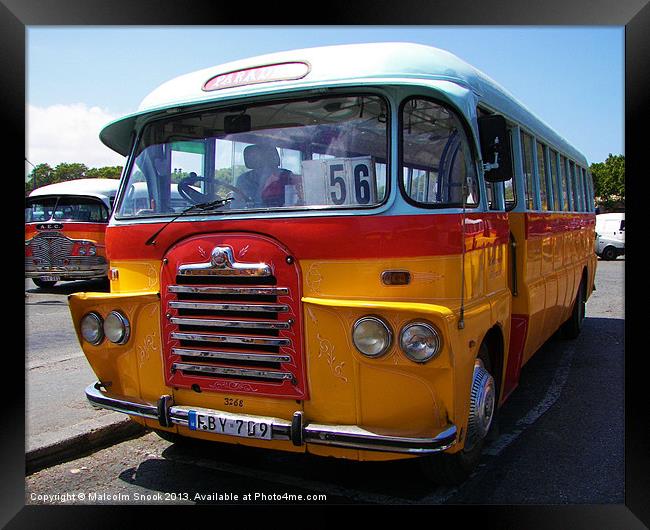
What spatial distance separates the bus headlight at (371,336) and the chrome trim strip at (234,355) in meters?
0.47

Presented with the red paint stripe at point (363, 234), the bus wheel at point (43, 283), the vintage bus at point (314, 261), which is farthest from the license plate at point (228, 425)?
the bus wheel at point (43, 283)

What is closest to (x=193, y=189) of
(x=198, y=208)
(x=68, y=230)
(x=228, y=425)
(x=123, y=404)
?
(x=198, y=208)

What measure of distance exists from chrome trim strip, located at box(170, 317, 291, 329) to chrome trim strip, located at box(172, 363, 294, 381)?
269mm

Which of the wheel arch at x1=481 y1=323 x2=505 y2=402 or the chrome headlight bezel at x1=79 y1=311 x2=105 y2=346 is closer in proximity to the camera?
the chrome headlight bezel at x1=79 y1=311 x2=105 y2=346

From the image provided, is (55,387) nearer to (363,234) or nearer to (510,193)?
(363,234)

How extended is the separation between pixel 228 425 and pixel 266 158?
1662 millimetres

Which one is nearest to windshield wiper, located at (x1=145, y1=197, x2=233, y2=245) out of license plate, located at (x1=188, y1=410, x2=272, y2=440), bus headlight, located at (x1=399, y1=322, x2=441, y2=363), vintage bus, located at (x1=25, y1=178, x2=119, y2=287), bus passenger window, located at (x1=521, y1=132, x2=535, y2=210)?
license plate, located at (x1=188, y1=410, x2=272, y2=440)

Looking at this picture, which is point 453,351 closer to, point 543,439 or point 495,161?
point 495,161

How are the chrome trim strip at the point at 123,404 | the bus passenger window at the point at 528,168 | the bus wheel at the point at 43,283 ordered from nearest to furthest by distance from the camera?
the chrome trim strip at the point at 123,404 → the bus passenger window at the point at 528,168 → the bus wheel at the point at 43,283

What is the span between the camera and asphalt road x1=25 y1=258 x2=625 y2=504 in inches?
162

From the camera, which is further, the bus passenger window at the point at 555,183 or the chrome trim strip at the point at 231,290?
the bus passenger window at the point at 555,183

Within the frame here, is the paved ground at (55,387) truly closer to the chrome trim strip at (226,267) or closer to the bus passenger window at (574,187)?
the chrome trim strip at (226,267)

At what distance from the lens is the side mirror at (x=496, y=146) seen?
4.02 metres

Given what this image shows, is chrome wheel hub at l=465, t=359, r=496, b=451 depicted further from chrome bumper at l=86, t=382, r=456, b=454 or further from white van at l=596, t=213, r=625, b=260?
white van at l=596, t=213, r=625, b=260
